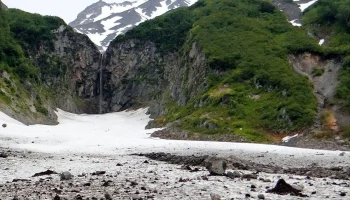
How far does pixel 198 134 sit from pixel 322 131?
61.3ft

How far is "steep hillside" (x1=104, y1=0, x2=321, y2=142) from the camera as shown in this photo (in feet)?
226

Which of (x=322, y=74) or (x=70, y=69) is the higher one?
(x=70, y=69)

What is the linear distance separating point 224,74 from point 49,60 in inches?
3079

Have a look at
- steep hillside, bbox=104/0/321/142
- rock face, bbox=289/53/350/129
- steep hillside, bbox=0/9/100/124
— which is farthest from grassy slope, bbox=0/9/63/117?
rock face, bbox=289/53/350/129

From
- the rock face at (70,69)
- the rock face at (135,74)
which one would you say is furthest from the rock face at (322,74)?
the rock face at (70,69)

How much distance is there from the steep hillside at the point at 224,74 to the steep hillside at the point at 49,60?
1425cm

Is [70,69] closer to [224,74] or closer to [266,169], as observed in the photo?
[224,74]

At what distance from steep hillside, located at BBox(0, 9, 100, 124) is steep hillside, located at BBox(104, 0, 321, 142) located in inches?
561

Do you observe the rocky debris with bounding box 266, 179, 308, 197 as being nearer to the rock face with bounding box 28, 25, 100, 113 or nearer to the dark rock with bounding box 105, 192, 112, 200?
the dark rock with bounding box 105, 192, 112, 200

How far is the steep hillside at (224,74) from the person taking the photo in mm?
68750

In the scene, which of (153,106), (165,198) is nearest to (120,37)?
(153,106)

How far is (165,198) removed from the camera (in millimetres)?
16812

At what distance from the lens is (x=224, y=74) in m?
90.2

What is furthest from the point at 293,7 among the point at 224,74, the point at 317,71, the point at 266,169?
the point at 266,169
